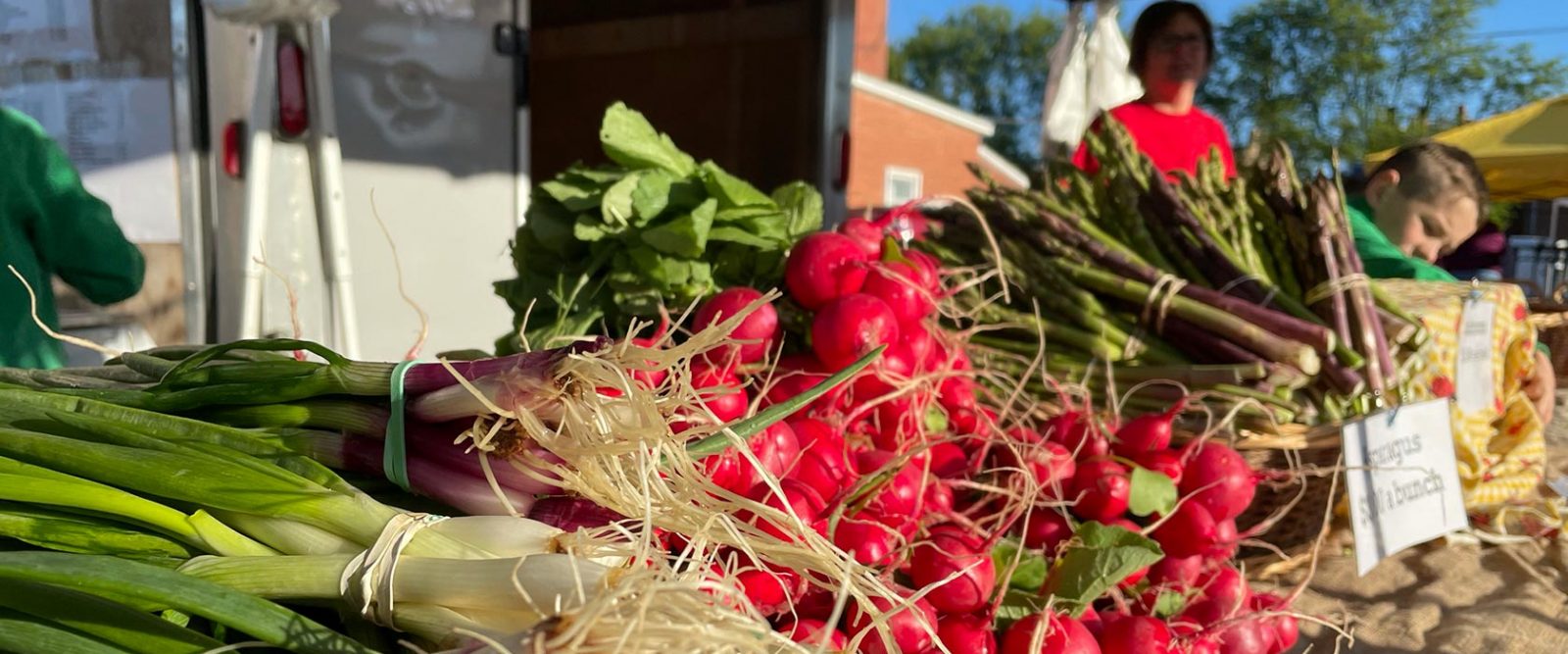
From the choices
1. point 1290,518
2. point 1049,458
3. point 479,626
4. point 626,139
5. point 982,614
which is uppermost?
point 626,139

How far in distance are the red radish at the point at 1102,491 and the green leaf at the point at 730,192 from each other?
0.72 m

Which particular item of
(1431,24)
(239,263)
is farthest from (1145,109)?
(1431,24)

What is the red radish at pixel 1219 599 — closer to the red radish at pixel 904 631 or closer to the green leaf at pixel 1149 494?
the green leaf at pixel 1149 494

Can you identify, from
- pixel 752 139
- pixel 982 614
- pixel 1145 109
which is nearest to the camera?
pixel 982 614

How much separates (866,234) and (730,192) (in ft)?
0.83

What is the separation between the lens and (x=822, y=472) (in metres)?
1.29

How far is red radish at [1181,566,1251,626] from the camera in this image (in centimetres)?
142

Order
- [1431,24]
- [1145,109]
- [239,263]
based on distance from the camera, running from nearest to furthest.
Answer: [239,263] < [1145,109] < [1431,24]

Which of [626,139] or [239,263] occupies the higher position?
[626,139]

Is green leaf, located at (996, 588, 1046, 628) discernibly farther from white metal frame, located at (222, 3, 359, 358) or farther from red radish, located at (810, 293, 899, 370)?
white metal frame, located at (222, 3, 359, 358)

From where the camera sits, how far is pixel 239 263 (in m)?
3.11

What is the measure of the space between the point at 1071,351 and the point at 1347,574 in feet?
2.37

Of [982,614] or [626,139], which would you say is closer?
[982,614]

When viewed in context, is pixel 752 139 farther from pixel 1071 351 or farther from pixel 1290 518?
pixel 1290 518
